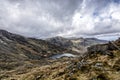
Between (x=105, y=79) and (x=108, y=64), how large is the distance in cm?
1290

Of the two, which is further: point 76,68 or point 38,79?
point 38,79

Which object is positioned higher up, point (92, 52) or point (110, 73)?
point (92, 52)

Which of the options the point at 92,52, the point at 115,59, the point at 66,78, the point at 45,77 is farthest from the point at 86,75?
the point at 45,77

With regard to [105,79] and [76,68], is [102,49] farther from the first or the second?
[105,79]

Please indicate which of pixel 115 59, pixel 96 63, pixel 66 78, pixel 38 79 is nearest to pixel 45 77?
pixel 38 79

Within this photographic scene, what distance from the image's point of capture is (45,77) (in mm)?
90875

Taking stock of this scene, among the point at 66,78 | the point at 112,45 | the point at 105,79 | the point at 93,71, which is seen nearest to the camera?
the point at 105,79

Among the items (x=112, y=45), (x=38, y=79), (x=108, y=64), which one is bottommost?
(x=38, y=79)

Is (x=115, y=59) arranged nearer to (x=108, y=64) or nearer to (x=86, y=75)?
(x=108, y=64)

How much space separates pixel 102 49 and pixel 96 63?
16.0 meters

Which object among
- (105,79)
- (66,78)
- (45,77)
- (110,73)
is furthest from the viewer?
(45,77)

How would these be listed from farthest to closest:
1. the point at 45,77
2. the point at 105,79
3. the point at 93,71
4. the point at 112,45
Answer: the point at 45,77 → the point at 112,45 → the point at 93,71 → the point at 105,79

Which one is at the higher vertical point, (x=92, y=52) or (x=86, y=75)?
(x=92, y=52)

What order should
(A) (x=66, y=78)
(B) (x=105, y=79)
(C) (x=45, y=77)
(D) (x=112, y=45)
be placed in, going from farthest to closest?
(C) (x=45, y=77), (D) (x=112, y=45), (A) (x=66, y=78), (B) (x=105, y=79)
